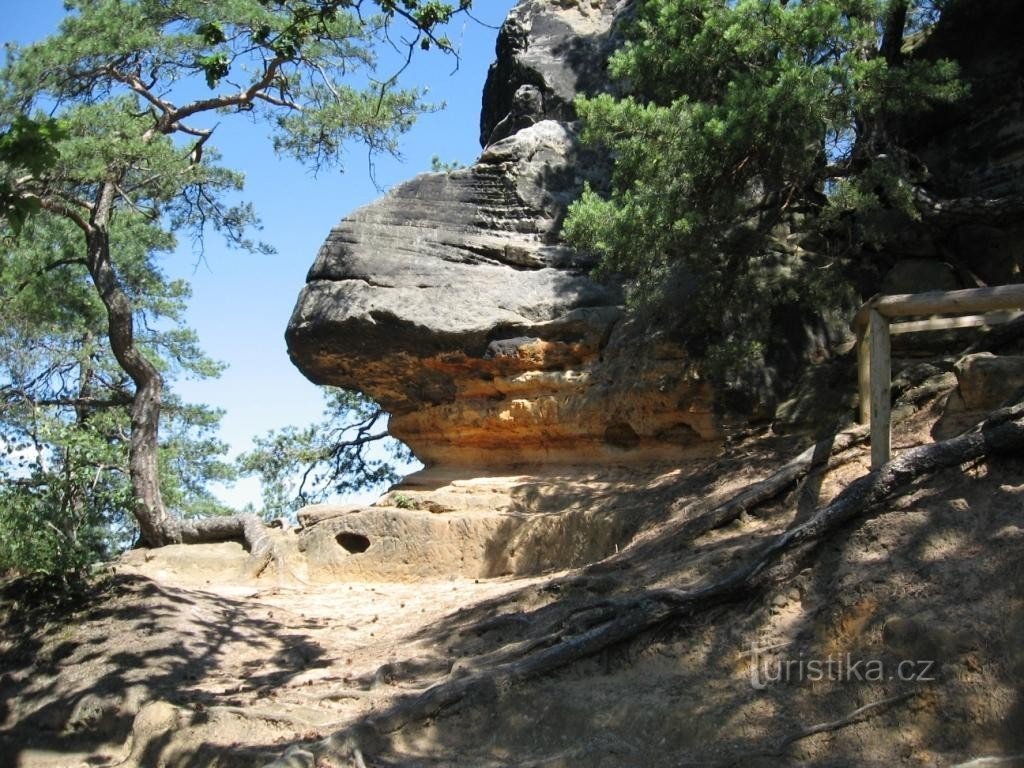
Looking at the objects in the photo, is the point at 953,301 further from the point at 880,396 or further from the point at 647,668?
the point at 647,668

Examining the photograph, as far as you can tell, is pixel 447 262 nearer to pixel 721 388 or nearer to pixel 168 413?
pixel 721 388

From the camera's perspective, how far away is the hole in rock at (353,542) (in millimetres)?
12492

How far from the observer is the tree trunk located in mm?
13211

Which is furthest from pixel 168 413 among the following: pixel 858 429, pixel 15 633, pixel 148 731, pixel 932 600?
pixel 932 600

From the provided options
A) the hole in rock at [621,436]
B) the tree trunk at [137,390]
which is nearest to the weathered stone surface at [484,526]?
the hole in rock at [621,436]

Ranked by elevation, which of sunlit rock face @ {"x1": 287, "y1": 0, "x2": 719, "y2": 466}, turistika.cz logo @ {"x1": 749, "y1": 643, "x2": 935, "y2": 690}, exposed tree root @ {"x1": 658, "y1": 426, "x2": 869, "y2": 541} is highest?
sunlit rock face @ {"x1": 287, "y1": 0, "x2": 719, "y2": 466}

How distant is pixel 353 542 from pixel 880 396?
7530 mm

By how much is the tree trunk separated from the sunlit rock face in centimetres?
209

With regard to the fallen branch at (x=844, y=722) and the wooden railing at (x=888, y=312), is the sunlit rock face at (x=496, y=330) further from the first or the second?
the fallen branch at (x=844, y=722)

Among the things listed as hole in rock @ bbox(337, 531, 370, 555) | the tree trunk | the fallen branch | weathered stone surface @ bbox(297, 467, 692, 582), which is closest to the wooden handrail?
the fallen branch

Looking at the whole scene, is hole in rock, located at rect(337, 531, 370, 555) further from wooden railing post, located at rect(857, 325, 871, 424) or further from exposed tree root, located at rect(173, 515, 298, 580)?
wooden railing post, located at rect(857, 325, 871, 424)

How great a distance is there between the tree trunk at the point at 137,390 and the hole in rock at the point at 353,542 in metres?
2.33

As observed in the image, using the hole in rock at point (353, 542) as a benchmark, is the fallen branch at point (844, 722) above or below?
below

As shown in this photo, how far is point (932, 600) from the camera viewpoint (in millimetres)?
5684
